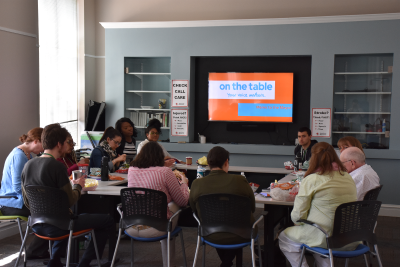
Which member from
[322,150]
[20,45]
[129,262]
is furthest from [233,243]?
[20,45]

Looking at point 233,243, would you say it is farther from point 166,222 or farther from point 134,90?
point 134,90

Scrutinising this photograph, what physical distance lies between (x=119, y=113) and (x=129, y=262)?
3.58 meters

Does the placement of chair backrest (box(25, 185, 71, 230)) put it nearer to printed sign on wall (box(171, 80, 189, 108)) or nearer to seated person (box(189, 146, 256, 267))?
seated person (box(189, 146, 256, 267))

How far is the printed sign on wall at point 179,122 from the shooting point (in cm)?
679

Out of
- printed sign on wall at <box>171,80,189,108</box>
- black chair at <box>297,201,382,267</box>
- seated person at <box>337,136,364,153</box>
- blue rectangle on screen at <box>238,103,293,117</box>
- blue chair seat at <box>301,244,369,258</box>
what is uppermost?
printed sign on wall at <box>171,80,189,108</box>

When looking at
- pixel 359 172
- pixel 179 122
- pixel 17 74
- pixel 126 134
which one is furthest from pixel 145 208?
pixel 179 122

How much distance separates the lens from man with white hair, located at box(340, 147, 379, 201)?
338cm

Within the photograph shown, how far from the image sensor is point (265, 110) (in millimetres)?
6699

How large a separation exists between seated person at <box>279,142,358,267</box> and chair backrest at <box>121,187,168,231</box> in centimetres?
99

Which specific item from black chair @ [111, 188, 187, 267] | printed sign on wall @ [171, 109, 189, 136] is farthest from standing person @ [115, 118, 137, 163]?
black chair @ [111, 188, 187, 267]

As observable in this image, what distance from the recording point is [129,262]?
3844 mm

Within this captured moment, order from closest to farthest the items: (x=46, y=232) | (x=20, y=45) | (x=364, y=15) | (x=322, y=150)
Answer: (x=322, y=150), (x=46, y=232), (x=20, y=45), (x=364, y=15)

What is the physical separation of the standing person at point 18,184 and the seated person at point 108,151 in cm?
59

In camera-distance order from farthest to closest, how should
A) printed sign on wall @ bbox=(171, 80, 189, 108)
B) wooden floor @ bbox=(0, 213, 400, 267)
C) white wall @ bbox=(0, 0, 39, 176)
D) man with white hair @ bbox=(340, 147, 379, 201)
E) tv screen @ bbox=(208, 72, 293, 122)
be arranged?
printed sign on wall @ bbox=(171, 80, 189, 108)
tv screen @ bbox=(208, 72, 293, 122)
white wall @ bbox=(0, 0, 39, 176)
wooden floor @ bbox=(0, 213, 400, 267)
man with white hair @ bbox=(340, 147, 379, 201)
